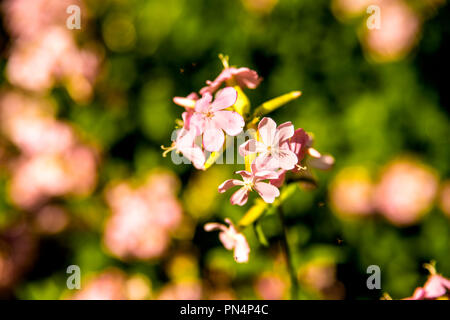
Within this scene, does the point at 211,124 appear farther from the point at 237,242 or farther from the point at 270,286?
the point at 270,286

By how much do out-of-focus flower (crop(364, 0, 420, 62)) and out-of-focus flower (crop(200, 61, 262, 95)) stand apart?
869 mm

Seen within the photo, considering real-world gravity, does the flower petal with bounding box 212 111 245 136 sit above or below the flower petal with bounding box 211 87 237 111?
below

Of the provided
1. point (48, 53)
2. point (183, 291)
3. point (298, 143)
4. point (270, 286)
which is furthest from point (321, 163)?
point (48, 53)

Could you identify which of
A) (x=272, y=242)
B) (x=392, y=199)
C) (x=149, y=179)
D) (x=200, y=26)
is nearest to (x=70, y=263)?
(x=149, y=179)

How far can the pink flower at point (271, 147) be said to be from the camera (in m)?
0.58

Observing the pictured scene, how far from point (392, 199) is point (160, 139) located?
88 centimetres

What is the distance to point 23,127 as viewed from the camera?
1484mm

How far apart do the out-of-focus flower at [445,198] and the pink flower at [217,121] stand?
101 centimetres

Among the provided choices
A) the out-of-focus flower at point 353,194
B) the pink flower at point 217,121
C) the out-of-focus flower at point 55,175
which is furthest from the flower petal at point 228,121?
the out-of-focus flower at point 55,175

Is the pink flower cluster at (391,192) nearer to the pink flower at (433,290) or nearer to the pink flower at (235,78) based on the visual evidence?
the pink flower at (433,290)

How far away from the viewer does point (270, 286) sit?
116 cm

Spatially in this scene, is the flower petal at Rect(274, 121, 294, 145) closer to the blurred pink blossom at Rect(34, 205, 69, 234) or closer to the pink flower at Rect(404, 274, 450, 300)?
the pink flower at Rect(404, 274, 450, 300)

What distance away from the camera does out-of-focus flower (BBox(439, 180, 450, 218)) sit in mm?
1281

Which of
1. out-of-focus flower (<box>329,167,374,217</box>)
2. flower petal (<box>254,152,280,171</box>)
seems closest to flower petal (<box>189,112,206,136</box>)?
flower petal (<box>254,152,280,171</box>)
